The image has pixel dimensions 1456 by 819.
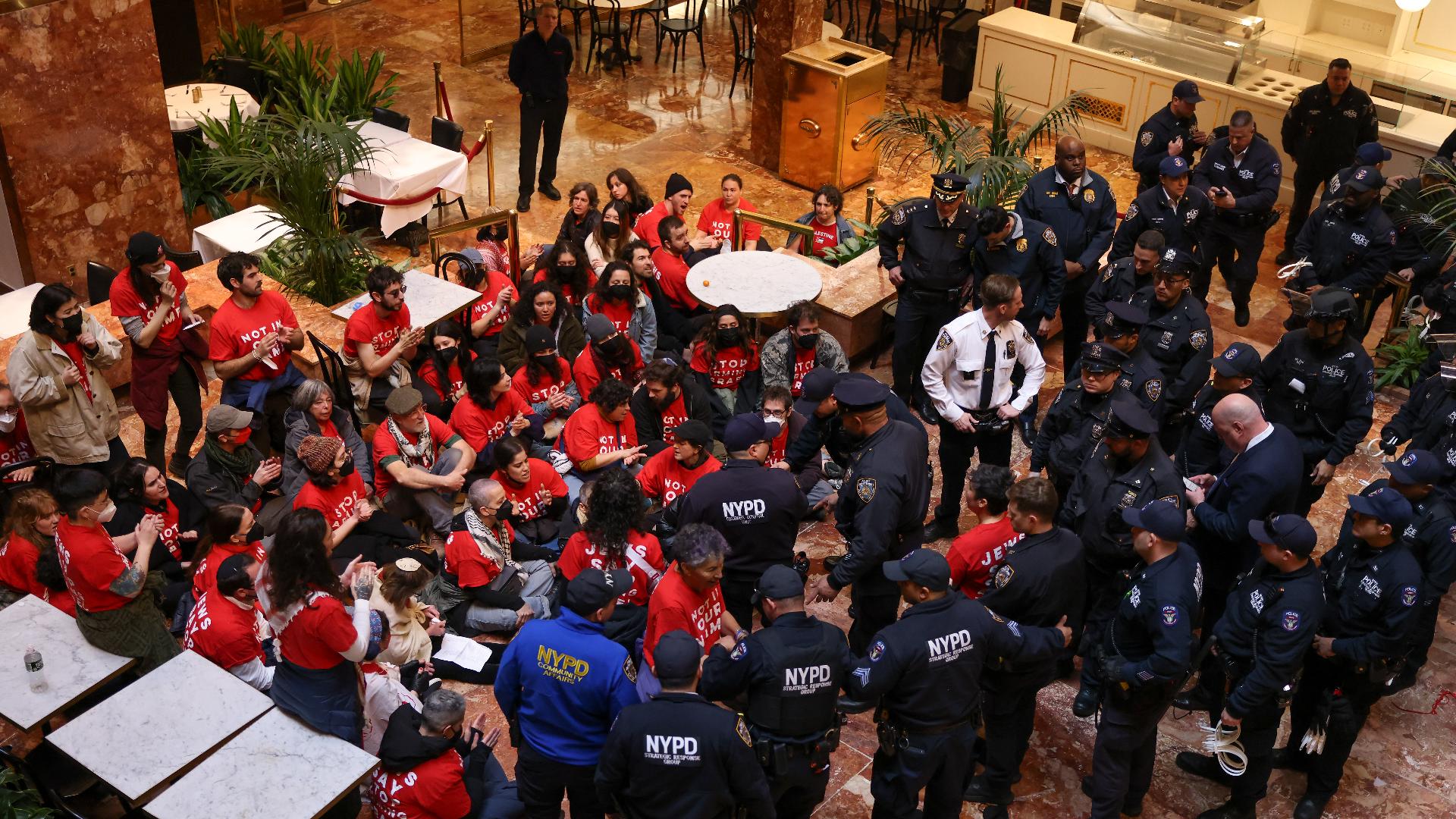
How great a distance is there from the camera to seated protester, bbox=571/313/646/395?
766 cm

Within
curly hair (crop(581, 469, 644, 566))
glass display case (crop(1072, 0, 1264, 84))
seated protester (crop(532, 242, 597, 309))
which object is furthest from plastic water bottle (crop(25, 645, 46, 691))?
glass display case (crop(1072, 0, 1264, 84))

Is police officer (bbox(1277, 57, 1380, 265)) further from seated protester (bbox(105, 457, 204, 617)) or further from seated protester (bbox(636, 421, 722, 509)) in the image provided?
seated protester (bbox(105, 457, 204, 617))

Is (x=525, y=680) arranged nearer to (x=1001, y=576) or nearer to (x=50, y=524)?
(x=1001, y=576)

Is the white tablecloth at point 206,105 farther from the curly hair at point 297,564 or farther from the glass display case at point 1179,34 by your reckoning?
the glass display case at point 1179,34

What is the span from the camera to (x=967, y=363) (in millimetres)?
7059

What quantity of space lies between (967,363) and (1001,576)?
73.1 inches

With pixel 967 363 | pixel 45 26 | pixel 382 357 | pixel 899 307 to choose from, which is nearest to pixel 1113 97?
pixel 899 307

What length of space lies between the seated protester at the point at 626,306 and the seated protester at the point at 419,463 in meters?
1.27

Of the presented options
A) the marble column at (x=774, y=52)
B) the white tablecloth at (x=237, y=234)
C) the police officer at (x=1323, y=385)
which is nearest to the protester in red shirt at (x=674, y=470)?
the police officer at (x=1323, y=385)

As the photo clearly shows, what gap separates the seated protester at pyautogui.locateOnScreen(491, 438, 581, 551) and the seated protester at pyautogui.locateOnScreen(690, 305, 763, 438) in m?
1.28

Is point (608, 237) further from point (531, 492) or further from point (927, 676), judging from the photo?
point (927, 676)

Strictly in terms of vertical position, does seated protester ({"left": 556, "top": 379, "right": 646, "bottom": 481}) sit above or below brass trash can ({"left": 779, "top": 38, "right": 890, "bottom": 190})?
below

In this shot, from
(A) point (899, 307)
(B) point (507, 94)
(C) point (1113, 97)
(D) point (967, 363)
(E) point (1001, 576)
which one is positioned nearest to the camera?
(E) point (1001, 576)

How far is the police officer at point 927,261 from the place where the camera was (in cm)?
805
